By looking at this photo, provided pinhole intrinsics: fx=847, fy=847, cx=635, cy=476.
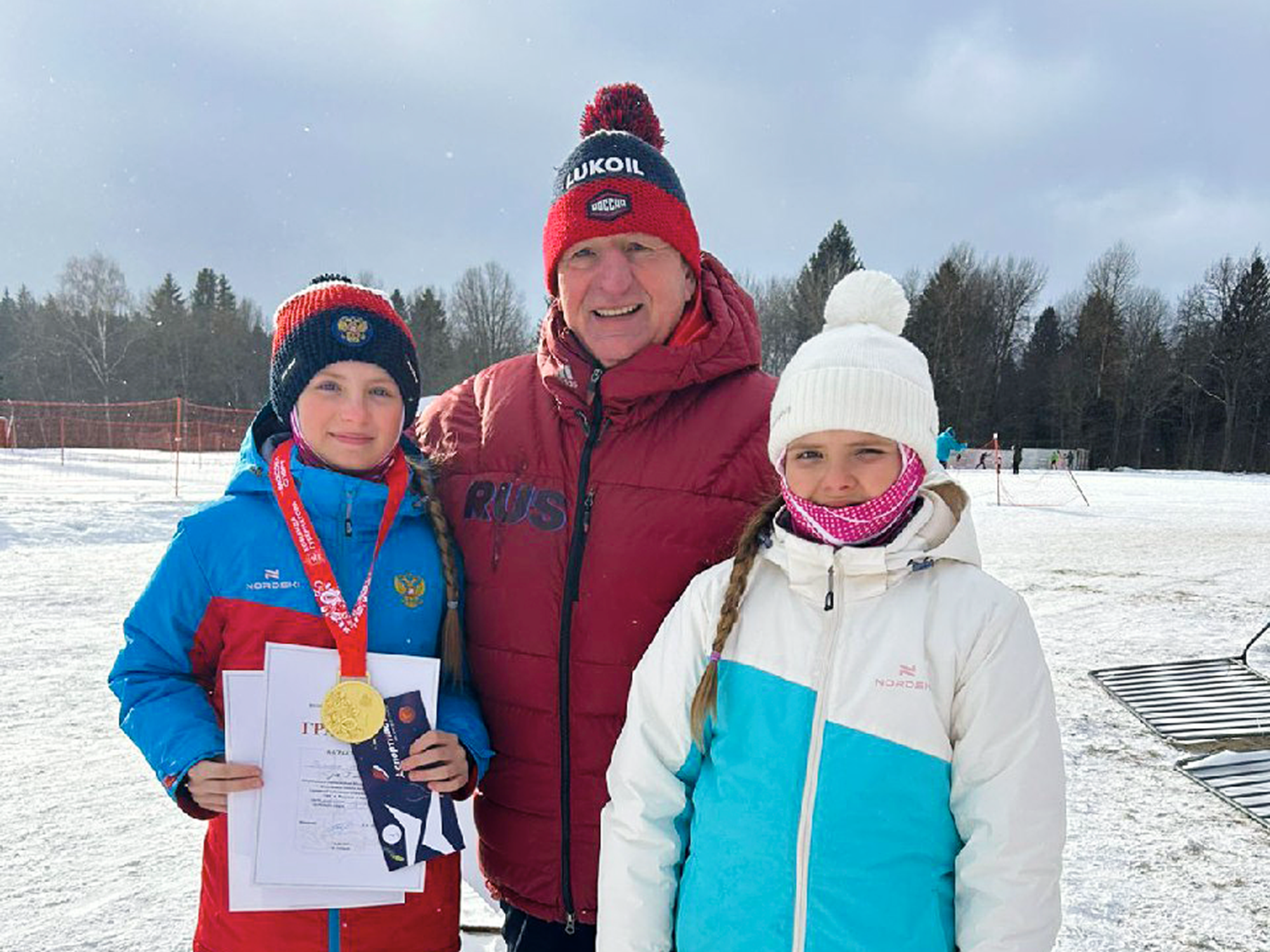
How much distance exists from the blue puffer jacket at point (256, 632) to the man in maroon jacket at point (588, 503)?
0.14 meters

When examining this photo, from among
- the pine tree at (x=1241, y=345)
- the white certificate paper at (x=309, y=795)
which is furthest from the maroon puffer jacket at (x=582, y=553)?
the pine tree at (x=1241, y=345)

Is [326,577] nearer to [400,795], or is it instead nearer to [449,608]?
[449,608]

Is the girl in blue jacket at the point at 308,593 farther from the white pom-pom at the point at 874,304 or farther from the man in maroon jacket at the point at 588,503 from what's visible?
the white pom-pom at the point at 874,304

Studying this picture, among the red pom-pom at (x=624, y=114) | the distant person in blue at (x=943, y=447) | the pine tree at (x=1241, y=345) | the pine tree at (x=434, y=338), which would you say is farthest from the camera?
the pine tree at (x=434, y=338)

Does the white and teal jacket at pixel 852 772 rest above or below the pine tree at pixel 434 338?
below

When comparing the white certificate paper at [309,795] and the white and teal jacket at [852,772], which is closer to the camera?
the white and teal jacket at [852,772]

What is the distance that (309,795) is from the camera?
1.77 meters

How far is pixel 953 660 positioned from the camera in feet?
4.91

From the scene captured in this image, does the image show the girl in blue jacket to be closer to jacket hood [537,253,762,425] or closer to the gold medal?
the gold medal

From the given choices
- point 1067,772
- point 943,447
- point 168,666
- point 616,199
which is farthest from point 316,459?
point 943,447

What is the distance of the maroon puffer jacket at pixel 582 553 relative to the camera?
1898 mm

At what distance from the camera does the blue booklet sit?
179 cm

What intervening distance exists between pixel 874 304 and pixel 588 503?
0.77 m

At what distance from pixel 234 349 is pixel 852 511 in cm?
6594
